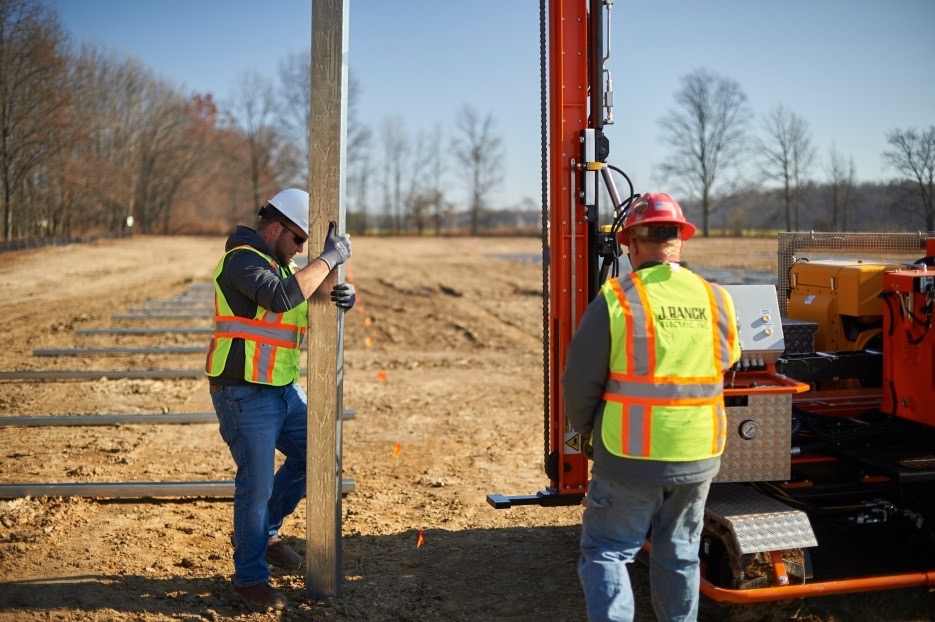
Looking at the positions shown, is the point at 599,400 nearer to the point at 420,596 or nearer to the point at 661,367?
the point at 661,367

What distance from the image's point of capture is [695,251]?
1522 inches

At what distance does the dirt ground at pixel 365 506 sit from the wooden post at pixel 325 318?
36cm

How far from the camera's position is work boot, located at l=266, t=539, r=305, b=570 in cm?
541

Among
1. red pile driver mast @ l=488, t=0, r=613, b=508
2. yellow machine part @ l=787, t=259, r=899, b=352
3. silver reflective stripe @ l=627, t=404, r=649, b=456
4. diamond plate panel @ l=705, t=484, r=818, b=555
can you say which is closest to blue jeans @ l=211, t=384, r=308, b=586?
red pile driver mast @ l=488, t=0, r=613, b=508

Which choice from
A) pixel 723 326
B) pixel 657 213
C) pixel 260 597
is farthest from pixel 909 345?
pixel 260 597

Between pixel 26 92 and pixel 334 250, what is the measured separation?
93.1ft

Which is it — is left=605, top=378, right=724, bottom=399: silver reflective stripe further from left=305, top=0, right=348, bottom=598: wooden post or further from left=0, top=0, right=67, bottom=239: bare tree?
left=0, top=0, right=67, bottom=239: bare tree

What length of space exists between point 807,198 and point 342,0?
9412 millimetres

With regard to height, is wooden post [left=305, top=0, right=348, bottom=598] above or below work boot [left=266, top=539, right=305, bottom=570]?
above

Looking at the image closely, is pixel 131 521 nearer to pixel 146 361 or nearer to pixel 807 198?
pixel 146 361

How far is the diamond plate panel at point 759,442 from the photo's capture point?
464 centimetres

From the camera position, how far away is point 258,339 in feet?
15.5

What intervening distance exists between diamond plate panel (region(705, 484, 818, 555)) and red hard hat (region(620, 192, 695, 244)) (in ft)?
5.12

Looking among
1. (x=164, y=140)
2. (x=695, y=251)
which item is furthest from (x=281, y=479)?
(x=164, y=140)
